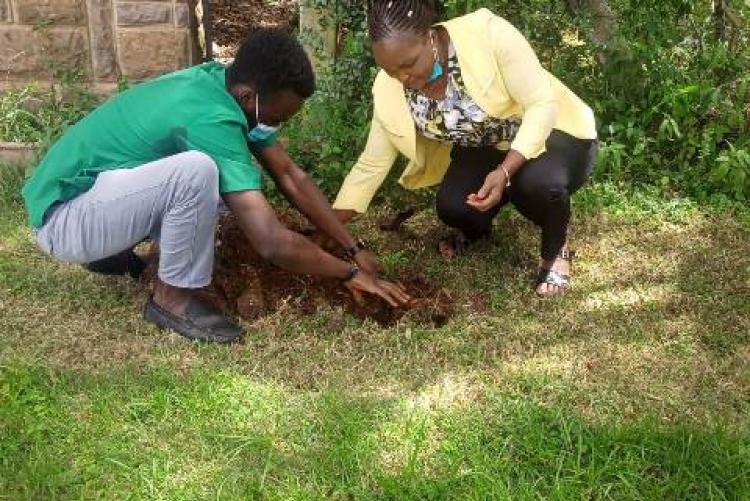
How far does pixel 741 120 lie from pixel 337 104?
83.7 inches

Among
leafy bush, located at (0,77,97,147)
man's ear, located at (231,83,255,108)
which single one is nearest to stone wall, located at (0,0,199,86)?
leafy bush, located at (0,77,97,147)

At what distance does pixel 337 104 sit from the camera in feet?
15.5

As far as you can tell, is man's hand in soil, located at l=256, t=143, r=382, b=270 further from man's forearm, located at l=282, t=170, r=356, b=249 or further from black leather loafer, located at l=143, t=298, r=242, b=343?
black leather loafer, located at l=143, t=298, r=242, b=343

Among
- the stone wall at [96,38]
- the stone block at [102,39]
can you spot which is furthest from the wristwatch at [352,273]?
the stone block at [102,39]

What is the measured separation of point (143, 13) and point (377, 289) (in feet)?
8.18

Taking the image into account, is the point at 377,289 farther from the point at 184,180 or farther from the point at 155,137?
the point at 155,137

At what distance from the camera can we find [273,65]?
3000 millimetres

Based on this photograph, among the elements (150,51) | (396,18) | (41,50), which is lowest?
(41,50)

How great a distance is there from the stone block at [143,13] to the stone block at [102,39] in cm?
10

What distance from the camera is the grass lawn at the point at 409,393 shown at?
8.64 feet

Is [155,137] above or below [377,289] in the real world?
above

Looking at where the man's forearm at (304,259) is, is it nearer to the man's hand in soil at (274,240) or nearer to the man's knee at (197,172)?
the man's hand in soil at (274,240)

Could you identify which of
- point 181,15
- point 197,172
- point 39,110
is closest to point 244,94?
point 197,172

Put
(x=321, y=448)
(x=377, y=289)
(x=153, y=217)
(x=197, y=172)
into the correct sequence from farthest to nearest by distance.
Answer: (x=377, y=289)
(x=153, y=217)
(x=197, y=172)
(x=321, y=448)
